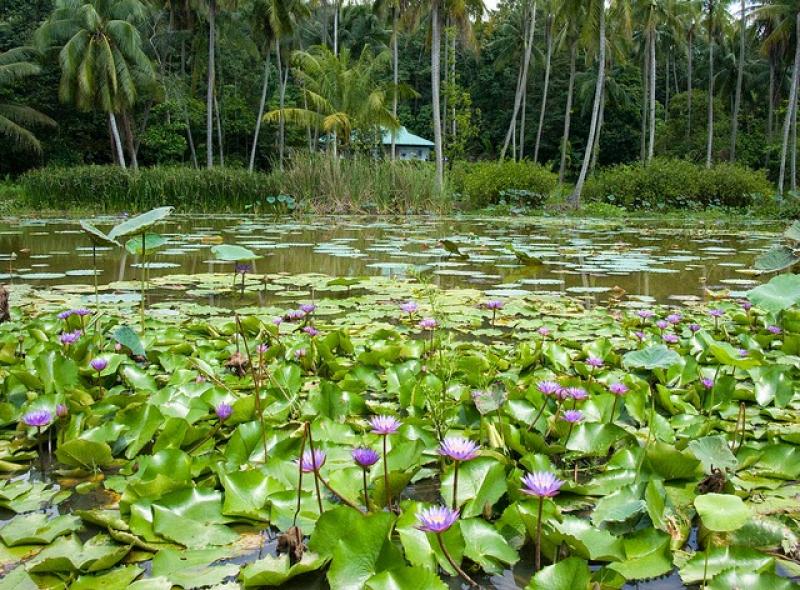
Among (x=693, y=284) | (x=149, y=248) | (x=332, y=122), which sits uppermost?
(x=332, y=122)

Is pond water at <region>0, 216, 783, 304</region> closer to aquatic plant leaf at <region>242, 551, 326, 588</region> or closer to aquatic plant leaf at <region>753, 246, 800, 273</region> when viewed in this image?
aquatic plant leaf at <region>753, 246, 800, 273</region>

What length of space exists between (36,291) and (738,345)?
125 inches

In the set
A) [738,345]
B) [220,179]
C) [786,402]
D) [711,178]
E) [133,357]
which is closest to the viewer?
[786,402]

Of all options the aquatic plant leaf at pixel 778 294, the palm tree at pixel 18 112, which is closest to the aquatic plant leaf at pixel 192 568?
the aquatic plant leaf at pixel 778 294

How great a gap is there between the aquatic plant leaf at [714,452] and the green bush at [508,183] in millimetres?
14274

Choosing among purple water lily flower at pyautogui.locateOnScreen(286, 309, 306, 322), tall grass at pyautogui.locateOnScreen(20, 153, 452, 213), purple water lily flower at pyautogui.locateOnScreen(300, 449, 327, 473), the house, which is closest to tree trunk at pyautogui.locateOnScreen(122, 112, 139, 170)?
tall grass at pyautogui.locateOnScreen(20, 153, 452, 213)

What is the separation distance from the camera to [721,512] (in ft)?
3.01

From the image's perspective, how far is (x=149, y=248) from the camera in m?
2.52

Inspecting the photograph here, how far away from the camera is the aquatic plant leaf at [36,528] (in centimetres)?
99

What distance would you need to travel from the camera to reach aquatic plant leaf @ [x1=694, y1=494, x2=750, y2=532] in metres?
0.89

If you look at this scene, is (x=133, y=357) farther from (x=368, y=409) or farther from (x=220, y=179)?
(x=220, y=179)

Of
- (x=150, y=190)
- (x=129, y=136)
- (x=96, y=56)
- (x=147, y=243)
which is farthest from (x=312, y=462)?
(x=129, y=136)

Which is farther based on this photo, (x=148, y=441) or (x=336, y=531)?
(x=148, y=441)

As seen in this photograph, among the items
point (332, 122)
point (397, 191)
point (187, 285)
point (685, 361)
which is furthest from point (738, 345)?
point (332, 122)
